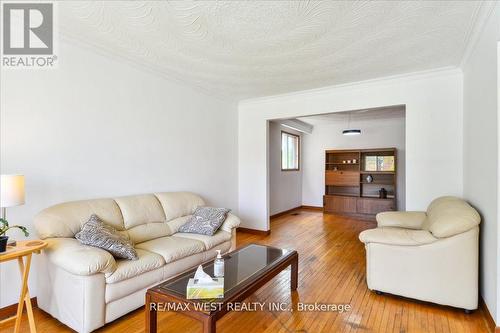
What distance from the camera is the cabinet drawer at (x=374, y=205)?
6.41 m

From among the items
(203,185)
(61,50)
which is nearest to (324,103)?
(203,185)

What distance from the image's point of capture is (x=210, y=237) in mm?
3098

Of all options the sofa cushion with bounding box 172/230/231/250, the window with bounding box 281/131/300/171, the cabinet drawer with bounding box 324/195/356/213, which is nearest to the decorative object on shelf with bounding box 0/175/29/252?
the sofa cushion with bounding box 172/230/231/250

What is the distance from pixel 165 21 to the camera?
2.34m

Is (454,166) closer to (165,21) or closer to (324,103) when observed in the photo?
(324,103)

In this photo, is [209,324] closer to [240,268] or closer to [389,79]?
[240,268]

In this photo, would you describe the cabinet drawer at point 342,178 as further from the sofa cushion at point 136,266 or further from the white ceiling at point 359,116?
the sofa cushion at point 136,266

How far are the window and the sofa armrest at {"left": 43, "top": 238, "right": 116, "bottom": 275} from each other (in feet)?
17.7

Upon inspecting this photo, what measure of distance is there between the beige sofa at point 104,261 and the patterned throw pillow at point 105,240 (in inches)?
2.2

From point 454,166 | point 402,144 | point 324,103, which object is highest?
point 324,103

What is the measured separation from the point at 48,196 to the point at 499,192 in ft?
12.5

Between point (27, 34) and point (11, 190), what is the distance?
61.5 inches

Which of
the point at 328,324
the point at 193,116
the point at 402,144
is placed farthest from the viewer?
the point at 402,144

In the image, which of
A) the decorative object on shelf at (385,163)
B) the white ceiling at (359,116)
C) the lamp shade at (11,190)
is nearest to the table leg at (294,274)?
the lamp shade at (11,190)
